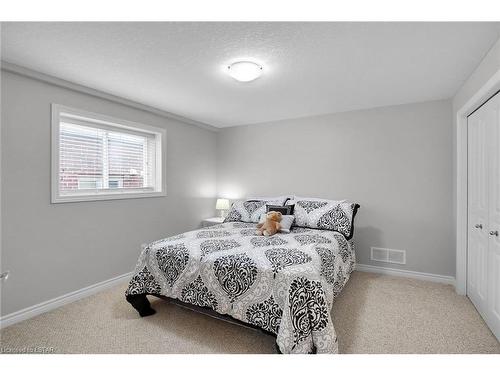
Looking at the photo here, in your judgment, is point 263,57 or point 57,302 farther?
point 57,302

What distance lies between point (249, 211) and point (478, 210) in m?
2.44

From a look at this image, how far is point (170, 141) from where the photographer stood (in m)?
A: 3.76

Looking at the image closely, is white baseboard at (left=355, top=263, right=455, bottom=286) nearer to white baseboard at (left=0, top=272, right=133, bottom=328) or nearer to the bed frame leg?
the bed frame leg

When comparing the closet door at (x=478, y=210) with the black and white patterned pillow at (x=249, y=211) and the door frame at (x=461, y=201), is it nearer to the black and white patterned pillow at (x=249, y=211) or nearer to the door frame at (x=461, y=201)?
the door frame at (x=461, y=201)

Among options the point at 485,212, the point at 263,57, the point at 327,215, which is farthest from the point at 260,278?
the point at 485,212

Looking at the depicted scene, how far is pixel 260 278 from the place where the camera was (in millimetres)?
1846

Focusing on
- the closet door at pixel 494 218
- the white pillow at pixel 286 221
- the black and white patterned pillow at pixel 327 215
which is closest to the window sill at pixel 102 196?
the white pillow at pixel 286 221

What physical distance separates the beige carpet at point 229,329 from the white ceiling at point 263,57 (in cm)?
218

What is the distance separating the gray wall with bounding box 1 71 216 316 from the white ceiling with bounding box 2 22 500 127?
0.28m

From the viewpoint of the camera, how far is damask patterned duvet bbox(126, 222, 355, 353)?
1617 mm

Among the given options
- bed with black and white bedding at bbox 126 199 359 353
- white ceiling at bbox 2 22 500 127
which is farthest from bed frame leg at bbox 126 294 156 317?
white ceiling at bbox 2 22 500 127

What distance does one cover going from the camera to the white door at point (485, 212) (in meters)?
2.01

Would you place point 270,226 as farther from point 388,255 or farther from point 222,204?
point 388,255
